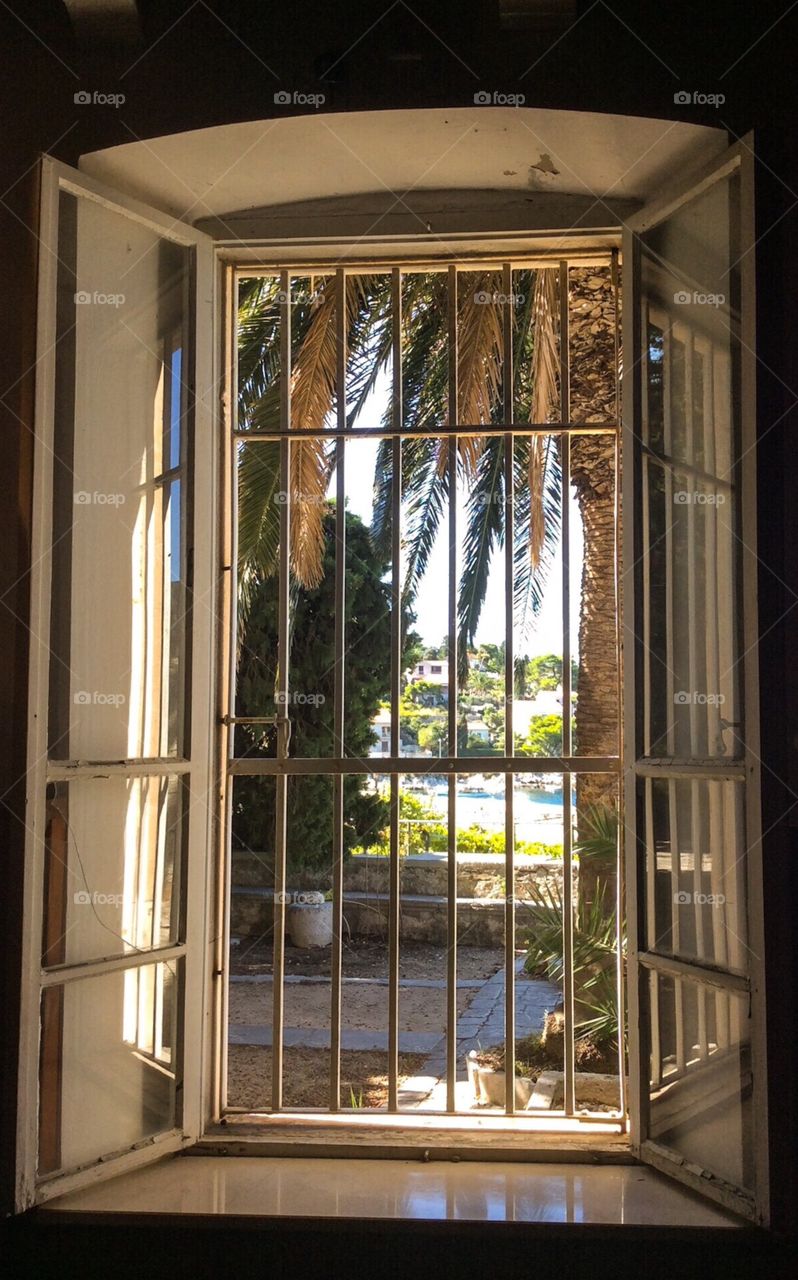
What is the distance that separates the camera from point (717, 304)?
2438mm

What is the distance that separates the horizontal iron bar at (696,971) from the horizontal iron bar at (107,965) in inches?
44.7

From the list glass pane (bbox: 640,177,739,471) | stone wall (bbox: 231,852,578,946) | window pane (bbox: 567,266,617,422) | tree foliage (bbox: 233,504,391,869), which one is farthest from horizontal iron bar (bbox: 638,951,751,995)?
tree foliage (bbox: 233,504,391,869)

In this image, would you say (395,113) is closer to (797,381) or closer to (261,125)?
(261,125)

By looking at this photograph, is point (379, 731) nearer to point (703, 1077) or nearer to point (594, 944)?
point (594, 944)

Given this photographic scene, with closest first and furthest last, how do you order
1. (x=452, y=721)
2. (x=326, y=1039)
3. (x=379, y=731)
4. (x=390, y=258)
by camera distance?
(x=390, y=258) < (x=452, y=721) < (x=326, y=1039) < (x=379, y=731)

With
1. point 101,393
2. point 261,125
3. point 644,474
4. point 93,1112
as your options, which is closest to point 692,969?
point 644,474

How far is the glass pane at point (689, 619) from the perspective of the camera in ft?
7.82

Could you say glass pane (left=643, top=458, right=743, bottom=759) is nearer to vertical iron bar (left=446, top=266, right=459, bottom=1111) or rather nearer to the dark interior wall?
the dark interior wall

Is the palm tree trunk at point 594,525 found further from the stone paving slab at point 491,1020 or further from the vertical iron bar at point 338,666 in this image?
the vertical iron bar at point 338,666

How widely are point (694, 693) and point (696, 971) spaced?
62 centimetres

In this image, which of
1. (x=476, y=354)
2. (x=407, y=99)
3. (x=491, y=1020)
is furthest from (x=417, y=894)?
(x=407, y=99)

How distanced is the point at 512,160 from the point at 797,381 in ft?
3.06

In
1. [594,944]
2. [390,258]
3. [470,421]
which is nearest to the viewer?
[390,258]

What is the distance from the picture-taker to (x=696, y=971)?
2387 millimetres
